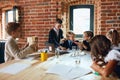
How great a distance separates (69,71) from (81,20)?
11.3 ft

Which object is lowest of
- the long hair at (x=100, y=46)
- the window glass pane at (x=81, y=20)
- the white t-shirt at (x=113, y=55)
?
the white t-shirt at (x=113, y=55)

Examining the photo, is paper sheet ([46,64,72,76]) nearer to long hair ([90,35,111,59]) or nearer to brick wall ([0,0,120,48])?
long hair ([90,35,111,59])

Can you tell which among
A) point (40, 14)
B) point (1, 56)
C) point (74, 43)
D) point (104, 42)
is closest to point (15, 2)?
point (40, 14)

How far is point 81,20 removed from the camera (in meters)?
5.41

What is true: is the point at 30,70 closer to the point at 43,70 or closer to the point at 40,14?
the point at 43,70

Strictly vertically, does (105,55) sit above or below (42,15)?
below

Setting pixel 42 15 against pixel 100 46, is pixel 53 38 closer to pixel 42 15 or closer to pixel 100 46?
pixel 42 15

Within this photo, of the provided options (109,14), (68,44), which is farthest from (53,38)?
(109,14)

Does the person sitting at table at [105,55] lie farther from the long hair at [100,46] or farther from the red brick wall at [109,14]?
the red brick wall at [109,14]

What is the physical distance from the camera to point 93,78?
1865mm

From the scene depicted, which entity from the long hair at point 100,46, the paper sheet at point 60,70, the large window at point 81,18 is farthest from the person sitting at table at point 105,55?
the large window at point 81,18

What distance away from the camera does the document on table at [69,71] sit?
6.30 feet

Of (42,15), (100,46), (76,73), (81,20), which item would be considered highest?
(42,15)

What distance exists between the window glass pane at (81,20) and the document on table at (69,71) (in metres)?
3.22
